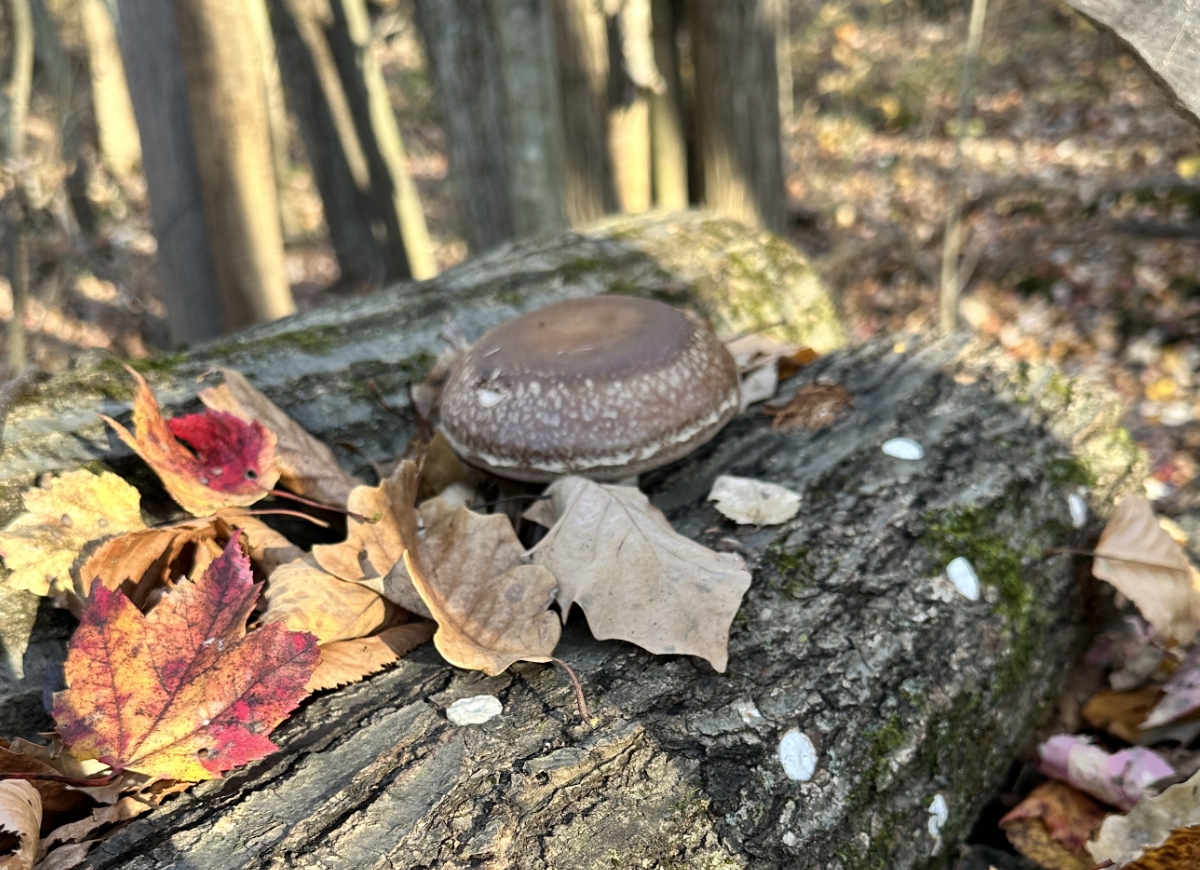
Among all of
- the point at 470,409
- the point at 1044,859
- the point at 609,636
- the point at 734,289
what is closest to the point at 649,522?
the point at 609,636

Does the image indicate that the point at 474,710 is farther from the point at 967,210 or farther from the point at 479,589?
the point at 967,210

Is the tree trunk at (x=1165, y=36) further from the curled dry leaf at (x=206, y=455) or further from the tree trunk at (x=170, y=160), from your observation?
the tree trunk at (x=170, y=160)

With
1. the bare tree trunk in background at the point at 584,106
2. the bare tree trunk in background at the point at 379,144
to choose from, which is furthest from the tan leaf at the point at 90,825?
the bare tree trunk in background at the point at 379,144

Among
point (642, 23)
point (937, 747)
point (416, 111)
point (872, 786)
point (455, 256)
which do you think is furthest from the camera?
point (416, 111)

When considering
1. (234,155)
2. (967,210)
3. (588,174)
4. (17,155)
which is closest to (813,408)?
(234,155)

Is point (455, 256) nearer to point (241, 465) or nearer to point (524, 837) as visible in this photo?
point (241, 465)

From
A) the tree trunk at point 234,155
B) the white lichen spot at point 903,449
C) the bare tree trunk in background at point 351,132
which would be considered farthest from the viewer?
the bare tree trunk in background at point 351,132

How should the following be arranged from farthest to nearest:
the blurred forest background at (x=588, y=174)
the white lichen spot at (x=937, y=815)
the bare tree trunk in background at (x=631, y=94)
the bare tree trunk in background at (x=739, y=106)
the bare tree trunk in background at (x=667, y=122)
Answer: the bare tree trunk in background at (x=667, y=122), the bare tree trunk in background at (x=739, y=106), the bare tree trunk in background at (x=631, y=94), the blurred forest background at (x=588, y=174), the white lichen spot at (x=937, y=815)
